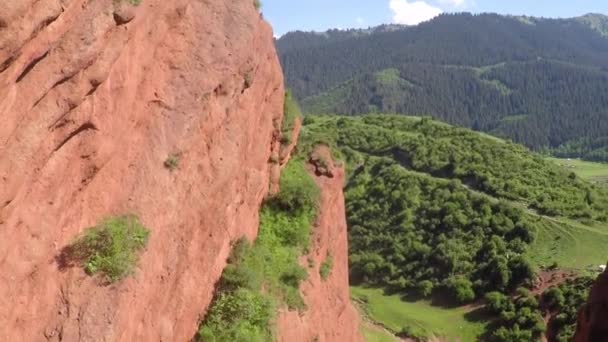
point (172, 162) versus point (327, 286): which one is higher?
point (172, 162)

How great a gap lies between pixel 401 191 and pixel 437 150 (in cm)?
1040

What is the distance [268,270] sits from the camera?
21.0m

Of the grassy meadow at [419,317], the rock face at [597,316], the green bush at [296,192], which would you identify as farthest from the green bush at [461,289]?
the rock face at [597,316]

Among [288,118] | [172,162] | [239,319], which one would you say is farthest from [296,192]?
[172,162]

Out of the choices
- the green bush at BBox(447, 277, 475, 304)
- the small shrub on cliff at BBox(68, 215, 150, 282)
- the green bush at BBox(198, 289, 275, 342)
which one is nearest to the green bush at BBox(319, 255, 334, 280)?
the green bush at BBox(198, 289, 275, 342)

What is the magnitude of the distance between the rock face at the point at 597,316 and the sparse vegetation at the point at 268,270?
30.1 ft

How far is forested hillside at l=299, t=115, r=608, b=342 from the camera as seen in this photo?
49000 mm

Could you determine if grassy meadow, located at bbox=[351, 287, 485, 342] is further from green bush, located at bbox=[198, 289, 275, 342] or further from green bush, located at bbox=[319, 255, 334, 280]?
green bush, located at bbox=[198, 289, 275, 342]

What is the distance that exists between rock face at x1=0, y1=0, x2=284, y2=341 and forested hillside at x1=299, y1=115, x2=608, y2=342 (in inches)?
1083

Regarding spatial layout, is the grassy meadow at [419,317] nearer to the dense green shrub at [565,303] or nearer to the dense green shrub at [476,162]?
the dense green shrub at [565,303]

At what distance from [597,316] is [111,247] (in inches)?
580

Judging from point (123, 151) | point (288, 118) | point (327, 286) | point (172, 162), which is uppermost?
point (288, 118)

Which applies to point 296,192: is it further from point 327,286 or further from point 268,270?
point 327,286

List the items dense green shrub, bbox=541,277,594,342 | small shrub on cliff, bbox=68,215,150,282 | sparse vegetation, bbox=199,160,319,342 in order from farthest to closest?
dense green shrub, bbox=541,277,594,342
sparse vegetation, bbox=199,160,319,342
small shrub on cliff, bbox=68,215,150,282
